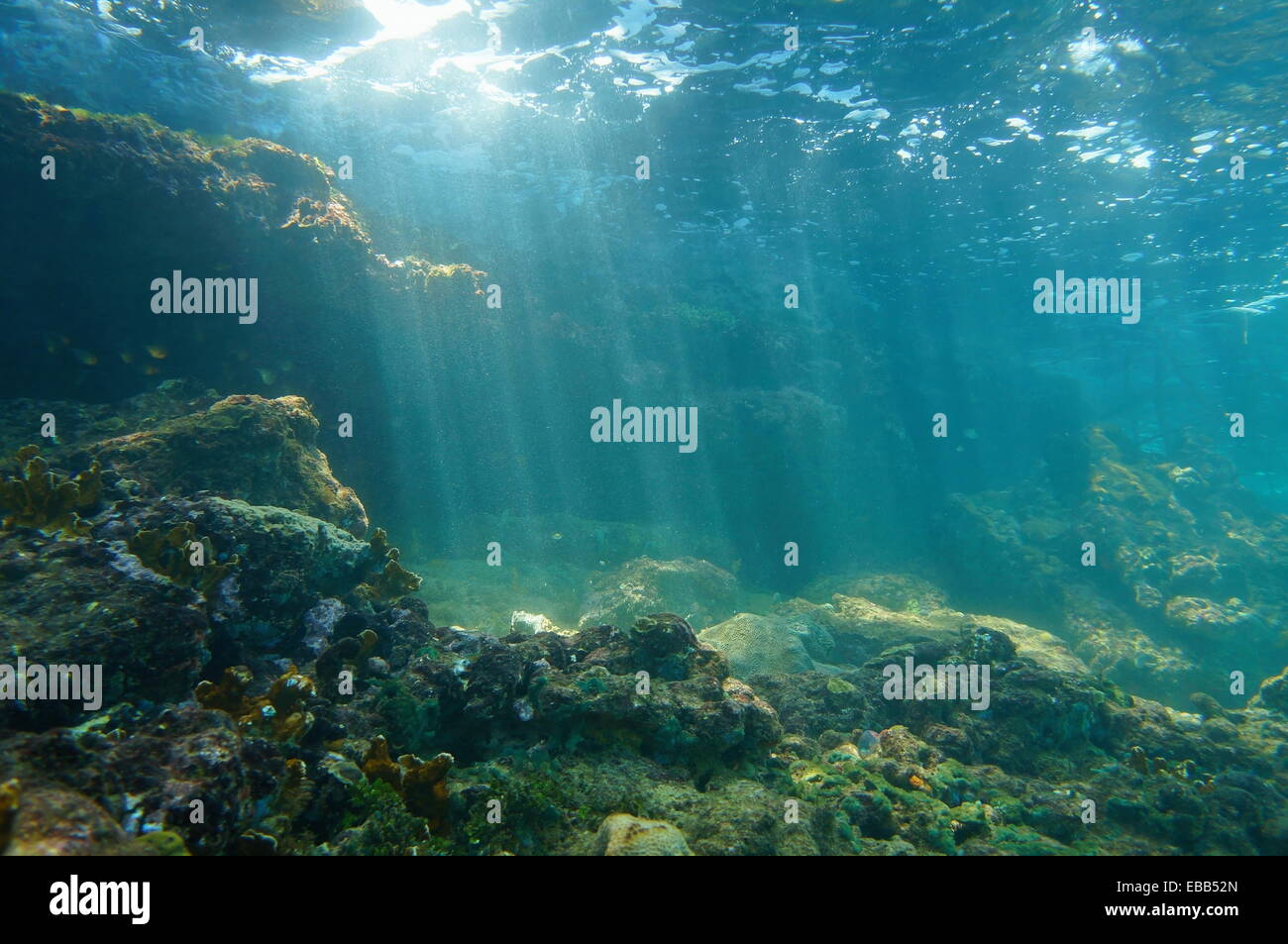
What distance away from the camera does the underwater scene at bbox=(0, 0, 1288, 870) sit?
4465 mm

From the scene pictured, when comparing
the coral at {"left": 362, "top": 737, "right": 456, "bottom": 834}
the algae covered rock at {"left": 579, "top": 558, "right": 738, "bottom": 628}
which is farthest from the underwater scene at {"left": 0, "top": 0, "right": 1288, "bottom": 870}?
the algae covered rock at {"left": 579, "top": 558, "right": 738, "bottom": 628}

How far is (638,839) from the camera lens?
3.47 metres

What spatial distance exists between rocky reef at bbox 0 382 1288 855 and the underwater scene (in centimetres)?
4

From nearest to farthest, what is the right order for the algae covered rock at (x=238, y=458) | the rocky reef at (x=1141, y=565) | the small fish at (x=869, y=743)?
1. the small fish at (x=869, y=743)
2. the algae covered rock at (x=238, y=458)
3. the rocky reef at (x=1141, y=565)

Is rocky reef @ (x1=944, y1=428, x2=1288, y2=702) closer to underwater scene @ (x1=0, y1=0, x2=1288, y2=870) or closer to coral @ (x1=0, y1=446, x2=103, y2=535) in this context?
underwater scene @ (x1=0, y1=0, x2=1288, y2=870)

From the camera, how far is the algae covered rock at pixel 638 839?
134 inches

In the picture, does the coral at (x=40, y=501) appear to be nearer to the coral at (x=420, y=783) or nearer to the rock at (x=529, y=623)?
the coral at (x=420, y=783)

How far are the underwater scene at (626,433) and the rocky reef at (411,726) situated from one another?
4 cm

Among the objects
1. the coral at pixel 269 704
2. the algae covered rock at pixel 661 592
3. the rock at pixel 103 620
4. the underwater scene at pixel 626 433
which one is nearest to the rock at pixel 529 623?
the underwater scene at pixel 626 433

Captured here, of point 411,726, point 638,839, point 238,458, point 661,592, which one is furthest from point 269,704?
point 661,592

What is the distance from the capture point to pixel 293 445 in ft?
28.6

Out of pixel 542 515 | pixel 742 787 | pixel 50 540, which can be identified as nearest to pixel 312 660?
pixel 50 540

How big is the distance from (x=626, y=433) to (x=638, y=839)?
45.0ft
